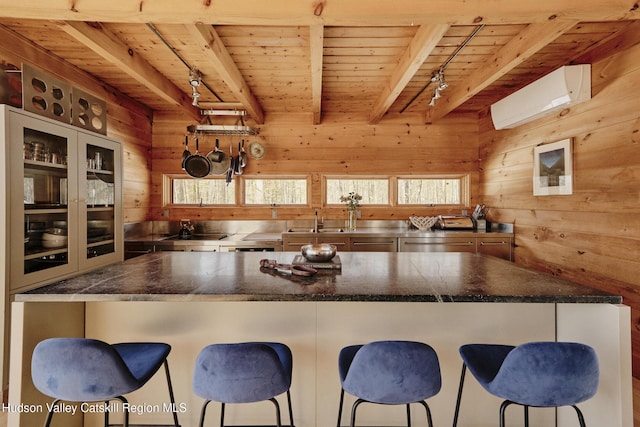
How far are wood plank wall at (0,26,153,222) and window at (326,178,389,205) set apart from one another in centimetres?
241

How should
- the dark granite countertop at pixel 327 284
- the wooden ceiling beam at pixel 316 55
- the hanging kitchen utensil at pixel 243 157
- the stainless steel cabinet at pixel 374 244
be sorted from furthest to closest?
the hanging kitchen utensil at pixel 243 157 → the stainless steel cabinet at pixel 374 244 → the wooden ceiling beam at pixel 316 55 → the dark granite countertop at pixel 327 284

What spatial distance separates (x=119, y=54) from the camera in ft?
8.44

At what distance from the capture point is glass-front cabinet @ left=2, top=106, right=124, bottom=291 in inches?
76.2

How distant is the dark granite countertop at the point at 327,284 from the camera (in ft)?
4.54

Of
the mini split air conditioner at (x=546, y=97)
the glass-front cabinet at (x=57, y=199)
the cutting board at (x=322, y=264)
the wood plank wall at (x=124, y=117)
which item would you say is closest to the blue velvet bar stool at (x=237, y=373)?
the cutting board at (x=322, y=264)

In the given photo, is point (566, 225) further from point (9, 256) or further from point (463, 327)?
point (9, 256)

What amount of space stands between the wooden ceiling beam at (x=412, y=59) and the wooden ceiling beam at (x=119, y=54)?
220 centimetres

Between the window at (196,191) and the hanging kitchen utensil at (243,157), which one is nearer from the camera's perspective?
the hanging kitchen utensil at (243,157)

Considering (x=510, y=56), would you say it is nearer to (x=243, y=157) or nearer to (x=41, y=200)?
(x=243, y=157)

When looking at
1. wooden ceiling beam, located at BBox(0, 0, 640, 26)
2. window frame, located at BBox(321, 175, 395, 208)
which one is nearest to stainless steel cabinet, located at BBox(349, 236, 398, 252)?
window frame, located at BBox(321, 175, 395, 208)

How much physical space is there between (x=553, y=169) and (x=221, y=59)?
3.00 metres

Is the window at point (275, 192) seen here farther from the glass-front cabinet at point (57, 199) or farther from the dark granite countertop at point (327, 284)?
the dark granite countertop at point (327, 284)

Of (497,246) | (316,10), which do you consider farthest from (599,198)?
(316,10)

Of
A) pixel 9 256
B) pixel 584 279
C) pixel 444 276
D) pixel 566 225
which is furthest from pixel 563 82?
pixel 9 256
